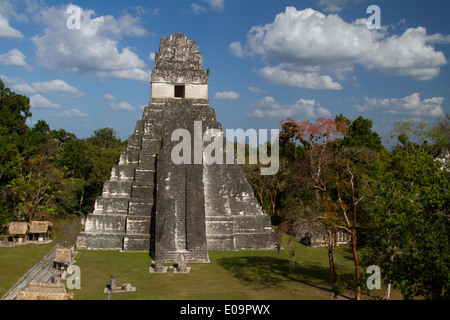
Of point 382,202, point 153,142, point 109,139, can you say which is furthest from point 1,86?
point 109,139

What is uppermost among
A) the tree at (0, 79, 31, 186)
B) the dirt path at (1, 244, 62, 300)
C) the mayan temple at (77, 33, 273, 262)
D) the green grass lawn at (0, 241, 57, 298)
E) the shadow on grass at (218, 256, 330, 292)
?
the tree at (0, 79, 31, 186)

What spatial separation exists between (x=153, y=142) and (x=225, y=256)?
5.68 metres

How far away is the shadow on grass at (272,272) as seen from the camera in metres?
10.6

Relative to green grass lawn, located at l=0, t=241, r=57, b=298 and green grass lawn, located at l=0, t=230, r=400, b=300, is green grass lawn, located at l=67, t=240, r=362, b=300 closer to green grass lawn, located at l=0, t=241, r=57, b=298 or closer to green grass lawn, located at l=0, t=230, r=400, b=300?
green grass lawn, located at l=0, t=230, r=400, b=300

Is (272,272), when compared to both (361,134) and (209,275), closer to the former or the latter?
(209,275)

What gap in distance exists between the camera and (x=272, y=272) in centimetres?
1144

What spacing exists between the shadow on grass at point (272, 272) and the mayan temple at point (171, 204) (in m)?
1.10

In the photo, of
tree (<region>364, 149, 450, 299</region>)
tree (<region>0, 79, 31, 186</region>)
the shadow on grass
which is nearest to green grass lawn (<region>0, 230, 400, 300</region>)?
the shadow on grass

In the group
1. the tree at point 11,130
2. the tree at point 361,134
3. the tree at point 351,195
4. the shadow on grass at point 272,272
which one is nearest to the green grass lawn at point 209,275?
the shadow on grass at point 272,272

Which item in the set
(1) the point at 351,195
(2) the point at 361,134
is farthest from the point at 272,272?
(2) the point at 361,134

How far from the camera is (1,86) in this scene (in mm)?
20547

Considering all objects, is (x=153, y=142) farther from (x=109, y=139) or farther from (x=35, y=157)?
(x=109, y=139)

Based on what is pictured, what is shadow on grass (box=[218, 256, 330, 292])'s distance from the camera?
1059cm

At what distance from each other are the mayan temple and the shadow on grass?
3.60 ft
